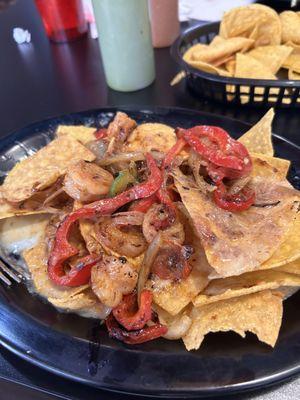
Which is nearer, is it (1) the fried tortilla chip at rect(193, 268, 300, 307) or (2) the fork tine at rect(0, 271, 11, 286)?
(1) the fried tortilla chip at rect(193, 268, 300, 307)

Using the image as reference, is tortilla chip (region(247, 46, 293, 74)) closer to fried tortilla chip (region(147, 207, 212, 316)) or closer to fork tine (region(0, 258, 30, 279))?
fried tortilla chip (region(147, 207, 212, 316))

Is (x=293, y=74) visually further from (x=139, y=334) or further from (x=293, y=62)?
(x=139, y=334)

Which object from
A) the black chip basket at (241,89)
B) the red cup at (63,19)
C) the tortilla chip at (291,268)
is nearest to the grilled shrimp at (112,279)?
the tortilla chip at (291,268)

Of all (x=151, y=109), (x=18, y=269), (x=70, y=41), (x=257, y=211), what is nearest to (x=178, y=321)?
(x=257, y=211)

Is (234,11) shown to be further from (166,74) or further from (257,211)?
(257,211)

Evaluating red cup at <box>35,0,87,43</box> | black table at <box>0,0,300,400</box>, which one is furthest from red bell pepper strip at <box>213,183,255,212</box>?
red cup at <box>35,0,87,43</box>

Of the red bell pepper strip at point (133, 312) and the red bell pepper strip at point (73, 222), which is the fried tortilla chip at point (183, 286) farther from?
the red bell pepper strip at point (73, 222)

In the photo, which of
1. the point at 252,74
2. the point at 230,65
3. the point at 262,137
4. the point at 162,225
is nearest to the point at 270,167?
the point at 262,137
